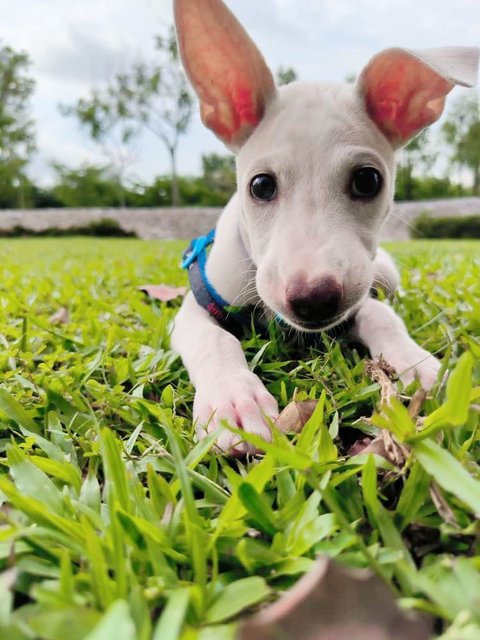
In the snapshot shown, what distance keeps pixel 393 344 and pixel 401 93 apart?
1067 millimetres

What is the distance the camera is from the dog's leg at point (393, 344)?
5.66 feet

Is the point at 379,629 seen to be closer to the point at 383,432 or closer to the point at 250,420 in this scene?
the point at 383,432

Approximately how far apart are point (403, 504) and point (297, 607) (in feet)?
1.32

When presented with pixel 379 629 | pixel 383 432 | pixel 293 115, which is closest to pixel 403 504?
pixel 383 432

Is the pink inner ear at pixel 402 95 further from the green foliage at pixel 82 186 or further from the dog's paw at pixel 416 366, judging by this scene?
the green foliage at pixel 82 186

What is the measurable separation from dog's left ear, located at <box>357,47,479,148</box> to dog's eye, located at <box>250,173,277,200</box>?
22.5 inches

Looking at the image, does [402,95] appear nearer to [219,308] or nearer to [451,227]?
[219,308]

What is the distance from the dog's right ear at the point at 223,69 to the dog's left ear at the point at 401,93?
0.41 m

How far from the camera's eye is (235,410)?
58.2 inches

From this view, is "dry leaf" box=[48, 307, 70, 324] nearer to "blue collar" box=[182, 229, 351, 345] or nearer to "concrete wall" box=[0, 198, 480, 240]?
"blue collar" box=[182, 229, 351, 345]

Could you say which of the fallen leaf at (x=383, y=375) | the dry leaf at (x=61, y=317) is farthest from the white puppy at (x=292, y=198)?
the dry leaf at (x=61, y=317)

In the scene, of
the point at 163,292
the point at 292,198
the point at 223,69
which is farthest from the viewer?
the point at 163,292

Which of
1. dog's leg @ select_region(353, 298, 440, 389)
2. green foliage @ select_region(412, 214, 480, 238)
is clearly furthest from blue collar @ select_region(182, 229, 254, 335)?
green foliage @ select_region(412, 214, 480, 238)

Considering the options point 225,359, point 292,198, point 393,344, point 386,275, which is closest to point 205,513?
point 225,359
